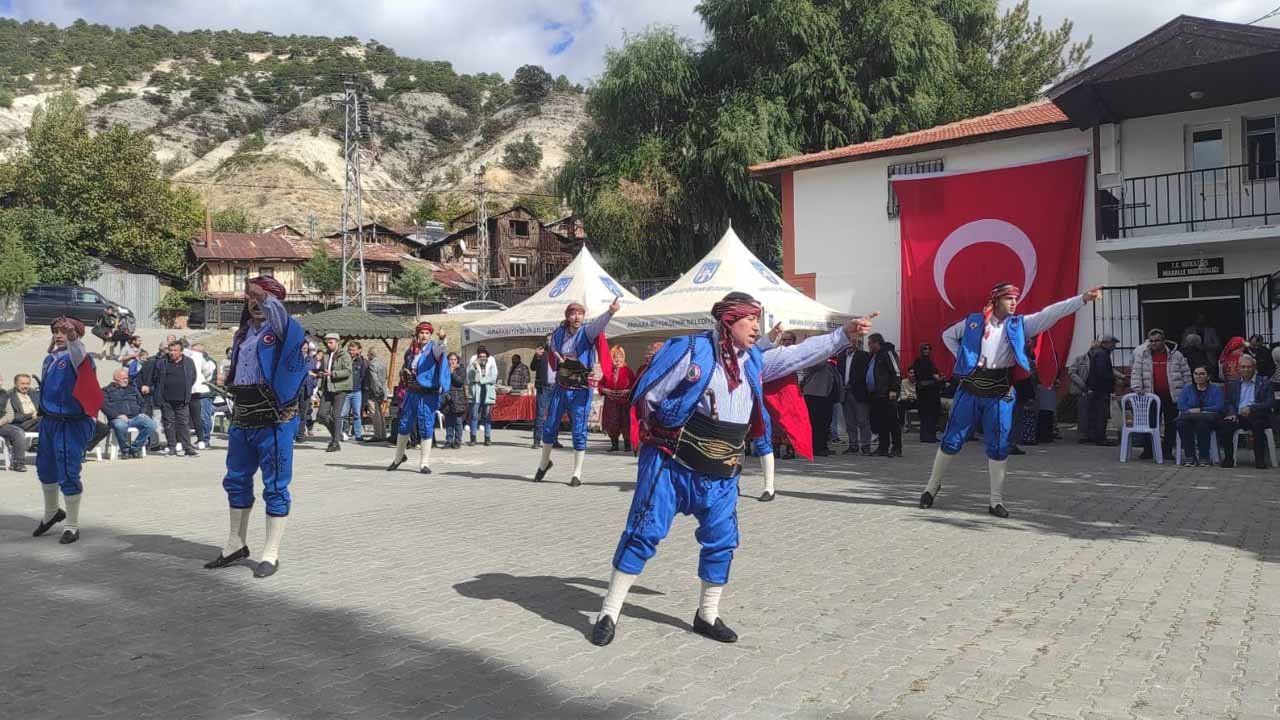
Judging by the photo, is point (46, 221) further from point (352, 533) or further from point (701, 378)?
point (701, 378)

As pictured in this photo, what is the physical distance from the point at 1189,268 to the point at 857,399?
361 inches

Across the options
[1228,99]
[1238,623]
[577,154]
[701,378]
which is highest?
[577,154]

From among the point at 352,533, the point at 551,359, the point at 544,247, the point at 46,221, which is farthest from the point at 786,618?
the point at 544,247

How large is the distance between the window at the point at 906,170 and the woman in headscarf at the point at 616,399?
9.49 m

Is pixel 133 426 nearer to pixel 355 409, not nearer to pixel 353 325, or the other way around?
pixel 355 409

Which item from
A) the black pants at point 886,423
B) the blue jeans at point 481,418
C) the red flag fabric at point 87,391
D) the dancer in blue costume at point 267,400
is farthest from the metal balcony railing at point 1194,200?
the red flag fabric at point 87,391

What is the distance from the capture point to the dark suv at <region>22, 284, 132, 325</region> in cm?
3778

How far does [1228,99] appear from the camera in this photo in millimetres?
19344

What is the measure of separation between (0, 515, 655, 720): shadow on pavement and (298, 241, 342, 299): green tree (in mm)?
54584

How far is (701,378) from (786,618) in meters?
1.51

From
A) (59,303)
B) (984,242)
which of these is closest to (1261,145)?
(984,242)

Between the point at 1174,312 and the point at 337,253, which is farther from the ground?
the point at 337,253

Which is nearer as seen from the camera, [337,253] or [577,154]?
[577,154]

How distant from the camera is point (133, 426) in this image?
629 inches
